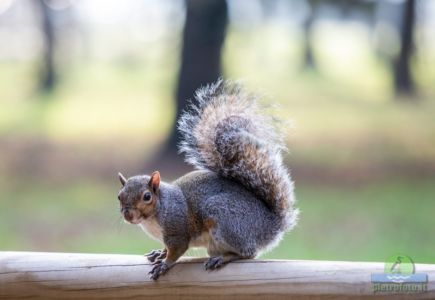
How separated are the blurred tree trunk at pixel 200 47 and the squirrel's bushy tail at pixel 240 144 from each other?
6.93ft

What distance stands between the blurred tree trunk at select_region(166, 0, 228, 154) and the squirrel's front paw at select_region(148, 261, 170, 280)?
230cm

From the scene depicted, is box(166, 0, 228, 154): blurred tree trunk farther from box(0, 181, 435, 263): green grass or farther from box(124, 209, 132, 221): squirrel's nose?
box(124, 209, 132, 221): squirrel's nose

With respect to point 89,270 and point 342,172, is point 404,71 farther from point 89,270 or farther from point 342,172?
point 89,270

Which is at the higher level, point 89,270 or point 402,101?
point 89,270

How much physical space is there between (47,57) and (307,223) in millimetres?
2504

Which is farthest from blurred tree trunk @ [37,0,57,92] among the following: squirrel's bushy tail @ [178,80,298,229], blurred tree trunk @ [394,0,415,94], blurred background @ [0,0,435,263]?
squirrel's bushy tail @ [178,80,298,229]

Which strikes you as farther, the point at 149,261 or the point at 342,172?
the point at 342,172

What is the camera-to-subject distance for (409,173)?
138 inches

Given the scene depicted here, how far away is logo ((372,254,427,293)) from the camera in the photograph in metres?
1.09

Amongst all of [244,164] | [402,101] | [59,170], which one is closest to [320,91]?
[402,101]

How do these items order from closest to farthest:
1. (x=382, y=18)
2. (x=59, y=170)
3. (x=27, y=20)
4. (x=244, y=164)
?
(x=244, y=164)
(x=59, y=170)
(x=382, y=18)
(x=27, y=20)

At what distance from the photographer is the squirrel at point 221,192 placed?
121 cm

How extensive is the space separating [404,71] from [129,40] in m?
1.78

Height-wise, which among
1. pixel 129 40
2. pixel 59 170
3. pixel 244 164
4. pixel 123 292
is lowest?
pixel 59 170
